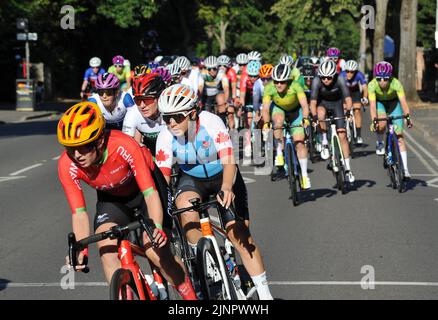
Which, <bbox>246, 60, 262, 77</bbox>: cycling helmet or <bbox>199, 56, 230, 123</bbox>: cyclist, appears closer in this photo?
<bbox>246, 60, 262, 77</bbox>: cycling helmet

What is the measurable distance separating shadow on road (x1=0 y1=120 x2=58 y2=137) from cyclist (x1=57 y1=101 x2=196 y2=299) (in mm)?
21177

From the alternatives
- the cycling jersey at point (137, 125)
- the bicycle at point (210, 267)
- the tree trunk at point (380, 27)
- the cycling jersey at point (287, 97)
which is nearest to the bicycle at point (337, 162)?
the cycling jersey at point (287, 97)

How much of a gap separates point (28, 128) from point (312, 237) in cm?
2101

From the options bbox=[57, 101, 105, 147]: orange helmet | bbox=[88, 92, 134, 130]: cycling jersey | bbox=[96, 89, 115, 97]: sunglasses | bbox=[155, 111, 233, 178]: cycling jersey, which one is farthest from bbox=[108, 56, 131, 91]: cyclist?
bbox=[57, 101, 105, 147]: orange helmet

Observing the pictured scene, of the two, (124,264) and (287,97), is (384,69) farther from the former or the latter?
(124,264)

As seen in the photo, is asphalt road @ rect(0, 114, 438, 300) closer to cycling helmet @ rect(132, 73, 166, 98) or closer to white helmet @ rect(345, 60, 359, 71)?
cycling helmet @ rect(132, 73, 166, 98)

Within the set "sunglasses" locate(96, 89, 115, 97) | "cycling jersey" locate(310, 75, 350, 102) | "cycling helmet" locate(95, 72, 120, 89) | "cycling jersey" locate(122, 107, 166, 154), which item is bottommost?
"cycling jersey" locate(310, 75, 350, 102)

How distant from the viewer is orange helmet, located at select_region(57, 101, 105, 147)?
6.42 metres

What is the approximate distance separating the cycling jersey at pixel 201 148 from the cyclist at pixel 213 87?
1496 centimetres

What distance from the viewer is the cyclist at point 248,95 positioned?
64.5ft

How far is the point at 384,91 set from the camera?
16.1 metres

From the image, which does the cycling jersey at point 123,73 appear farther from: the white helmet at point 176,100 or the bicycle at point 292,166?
the white helmet at point 176,100

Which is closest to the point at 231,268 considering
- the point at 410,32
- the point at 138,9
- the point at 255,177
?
the point at 255,177
